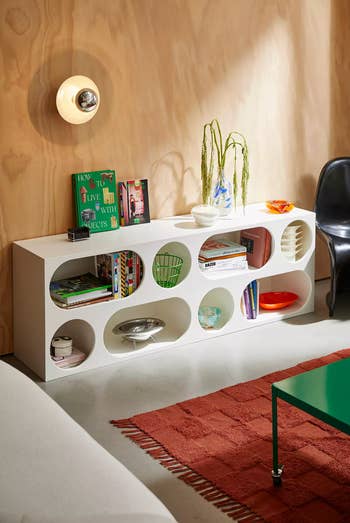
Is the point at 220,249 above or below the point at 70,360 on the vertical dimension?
above

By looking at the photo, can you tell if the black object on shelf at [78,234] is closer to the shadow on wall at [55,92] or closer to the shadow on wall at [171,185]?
the shadow on wall at [55,92]

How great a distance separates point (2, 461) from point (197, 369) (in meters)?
1.85

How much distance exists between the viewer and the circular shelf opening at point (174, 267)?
4.14m

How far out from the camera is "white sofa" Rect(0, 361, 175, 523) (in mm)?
1885

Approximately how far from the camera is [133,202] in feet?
13.9

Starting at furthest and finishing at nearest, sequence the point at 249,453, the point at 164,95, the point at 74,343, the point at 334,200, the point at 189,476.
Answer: the point at 334,200 → the point at 164,95 → the point at 74,343 → the point at 249,453 → the point at 189,476

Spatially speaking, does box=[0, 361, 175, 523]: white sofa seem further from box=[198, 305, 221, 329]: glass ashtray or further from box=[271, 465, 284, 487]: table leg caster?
box=[198, 305, 221, 329]: glass ashtray

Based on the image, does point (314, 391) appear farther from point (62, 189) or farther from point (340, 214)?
point (340, 214)

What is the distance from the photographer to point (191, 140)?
4422mm

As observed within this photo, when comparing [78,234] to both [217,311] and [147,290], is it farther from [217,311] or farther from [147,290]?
[217,311]

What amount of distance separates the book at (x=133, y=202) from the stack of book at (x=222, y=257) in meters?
0.36

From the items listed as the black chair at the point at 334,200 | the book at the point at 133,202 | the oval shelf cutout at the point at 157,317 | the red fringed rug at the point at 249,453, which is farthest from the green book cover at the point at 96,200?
the black chair at the point at 334,200

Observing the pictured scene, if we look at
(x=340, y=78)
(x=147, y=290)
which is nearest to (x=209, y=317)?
(x=147, y=290)

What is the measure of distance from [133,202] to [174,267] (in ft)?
1.34
